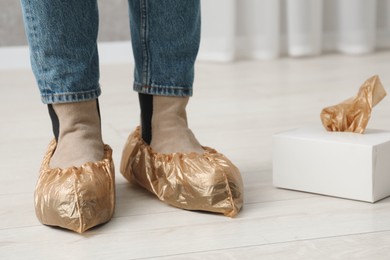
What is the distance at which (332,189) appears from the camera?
1.03 meters

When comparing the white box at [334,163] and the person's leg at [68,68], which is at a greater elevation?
the person's leg at [68,68]

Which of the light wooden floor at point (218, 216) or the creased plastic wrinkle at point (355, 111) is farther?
the creased plastic wrinkle at point (355, 111)

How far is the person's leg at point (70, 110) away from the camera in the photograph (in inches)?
35.6

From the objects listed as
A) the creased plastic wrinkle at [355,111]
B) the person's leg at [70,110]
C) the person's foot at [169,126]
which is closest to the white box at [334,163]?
the creased plastic wrinkle at [355,111]

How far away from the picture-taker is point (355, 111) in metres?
1.06

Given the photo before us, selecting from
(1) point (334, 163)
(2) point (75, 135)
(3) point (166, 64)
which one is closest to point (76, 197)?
(2) point (75, 135)

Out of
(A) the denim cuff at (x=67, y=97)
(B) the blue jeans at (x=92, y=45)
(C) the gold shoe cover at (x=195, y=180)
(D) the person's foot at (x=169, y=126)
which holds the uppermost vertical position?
(B) the blue jeans at (x=92, y=45)

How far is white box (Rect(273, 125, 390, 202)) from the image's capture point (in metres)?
0.99

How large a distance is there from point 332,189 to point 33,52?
1.48 feet

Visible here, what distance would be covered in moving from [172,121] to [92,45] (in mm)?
158

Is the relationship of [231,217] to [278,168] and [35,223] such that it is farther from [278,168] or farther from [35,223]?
[35,223]

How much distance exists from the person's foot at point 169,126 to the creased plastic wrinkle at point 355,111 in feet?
0.66

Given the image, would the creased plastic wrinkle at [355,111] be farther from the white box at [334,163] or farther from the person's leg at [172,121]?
the person's leg at [172,121]

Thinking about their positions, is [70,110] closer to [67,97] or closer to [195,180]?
[67,97]
